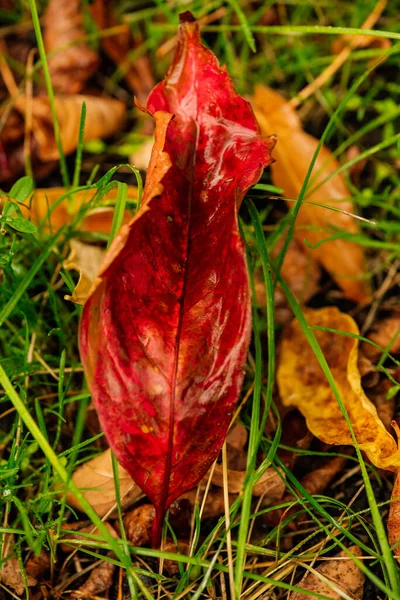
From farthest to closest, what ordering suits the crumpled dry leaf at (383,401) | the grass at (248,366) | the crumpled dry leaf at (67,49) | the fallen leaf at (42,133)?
the crumpled dry leaf at (67,49), the fallen leaf at (42,133), the crumpled dry leaf at (383,401), the grass at (248,366)

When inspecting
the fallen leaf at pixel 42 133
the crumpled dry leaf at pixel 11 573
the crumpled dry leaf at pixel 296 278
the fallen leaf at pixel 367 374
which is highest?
the fallen leaf at pixel 42 133

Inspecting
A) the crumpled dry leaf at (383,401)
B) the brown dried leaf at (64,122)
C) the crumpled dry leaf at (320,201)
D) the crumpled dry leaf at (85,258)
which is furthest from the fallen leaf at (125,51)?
the crumpled dry leaf at (383,401)

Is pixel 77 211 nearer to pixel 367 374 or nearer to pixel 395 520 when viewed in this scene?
pixel 367 374

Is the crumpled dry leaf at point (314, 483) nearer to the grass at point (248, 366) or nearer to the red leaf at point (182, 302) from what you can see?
the grass at point (248, 366)

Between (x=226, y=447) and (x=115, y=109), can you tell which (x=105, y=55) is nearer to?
(x=115, y=109)

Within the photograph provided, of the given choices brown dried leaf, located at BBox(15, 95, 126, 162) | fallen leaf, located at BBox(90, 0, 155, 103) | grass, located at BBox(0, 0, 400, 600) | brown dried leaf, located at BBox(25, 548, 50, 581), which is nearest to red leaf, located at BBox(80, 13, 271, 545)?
grass, located at BBox(0, 0, 400, 600)

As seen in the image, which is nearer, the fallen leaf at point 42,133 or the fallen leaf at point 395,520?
the fallen leaf at point 395,520

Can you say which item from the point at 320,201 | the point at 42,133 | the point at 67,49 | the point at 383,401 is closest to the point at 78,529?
the point at 383,401

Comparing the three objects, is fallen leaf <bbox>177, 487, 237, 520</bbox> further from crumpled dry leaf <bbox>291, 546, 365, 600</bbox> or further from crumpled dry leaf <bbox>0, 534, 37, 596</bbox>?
crumpled dry leaf <bbox>0, 534, 37, 596</bbox>
